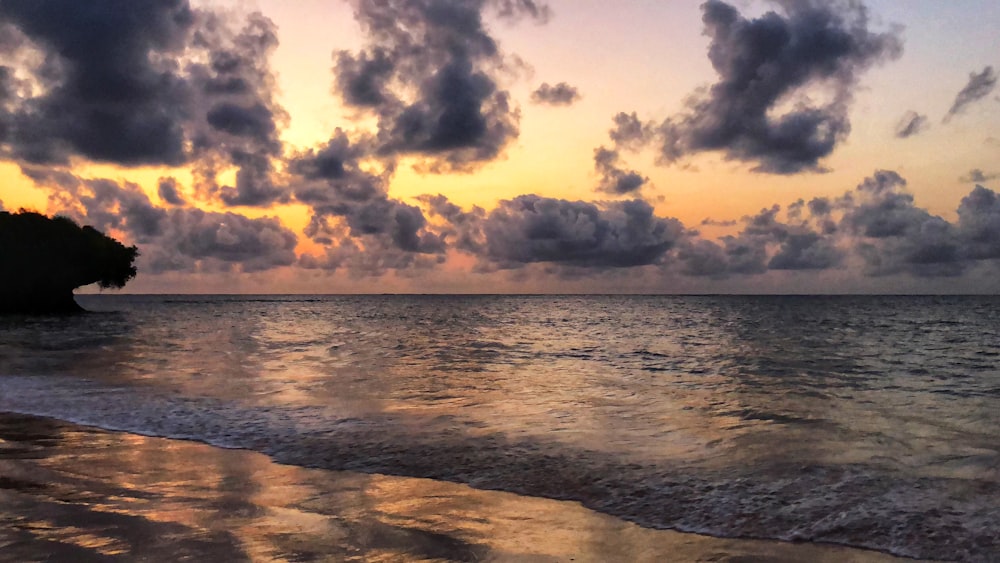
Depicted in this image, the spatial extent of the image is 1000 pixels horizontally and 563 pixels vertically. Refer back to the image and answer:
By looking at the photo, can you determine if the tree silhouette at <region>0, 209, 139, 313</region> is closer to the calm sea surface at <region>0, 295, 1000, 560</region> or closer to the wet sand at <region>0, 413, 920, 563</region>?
the calm sea surface at <region>0, 295, 1000, 560</region>

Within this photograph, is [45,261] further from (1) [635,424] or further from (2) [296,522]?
(2) [296,522]

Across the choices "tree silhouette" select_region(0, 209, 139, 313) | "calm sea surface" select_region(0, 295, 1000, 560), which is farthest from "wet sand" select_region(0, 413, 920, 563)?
"tree silhouette" select_region(0, 209, 139, 313)

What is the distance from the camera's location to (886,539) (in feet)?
24.2

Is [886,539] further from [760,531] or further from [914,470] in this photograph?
[914,470]

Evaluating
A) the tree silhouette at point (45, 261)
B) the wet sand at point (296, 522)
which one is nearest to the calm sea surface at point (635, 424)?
the wet sand at point (296, 522)

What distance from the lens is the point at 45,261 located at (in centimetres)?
8406

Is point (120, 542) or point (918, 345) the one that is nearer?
point (120, 542)

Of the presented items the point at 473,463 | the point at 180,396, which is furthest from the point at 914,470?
the point at 180,396

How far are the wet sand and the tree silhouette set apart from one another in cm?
8928

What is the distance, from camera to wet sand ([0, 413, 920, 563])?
640 centimetres

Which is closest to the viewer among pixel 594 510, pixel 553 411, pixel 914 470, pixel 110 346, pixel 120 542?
pixel 120 542

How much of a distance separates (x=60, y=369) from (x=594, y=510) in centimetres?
2491

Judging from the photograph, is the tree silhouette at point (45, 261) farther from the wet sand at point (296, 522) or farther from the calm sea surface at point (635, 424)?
the wet sand at point (296, 522)

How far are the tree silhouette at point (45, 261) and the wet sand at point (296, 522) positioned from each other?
89276 mm
